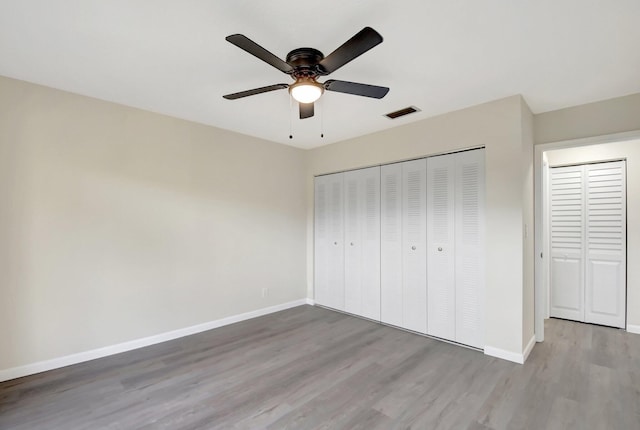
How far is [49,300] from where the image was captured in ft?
8.75

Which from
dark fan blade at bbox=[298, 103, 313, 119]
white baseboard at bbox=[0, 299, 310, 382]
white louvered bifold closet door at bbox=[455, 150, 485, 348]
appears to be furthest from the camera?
white louvered bifold closet door at bbox=[455, 150, 485, 348]

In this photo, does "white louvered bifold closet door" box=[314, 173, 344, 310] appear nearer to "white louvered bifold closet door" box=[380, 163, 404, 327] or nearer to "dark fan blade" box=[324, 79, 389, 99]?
"white louvered bifold closet door" box=[380, 163, 404, 327]

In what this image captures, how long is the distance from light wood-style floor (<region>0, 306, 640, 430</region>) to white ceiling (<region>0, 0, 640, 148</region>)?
252 cm

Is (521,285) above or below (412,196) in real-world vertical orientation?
below

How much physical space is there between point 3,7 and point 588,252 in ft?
19.7

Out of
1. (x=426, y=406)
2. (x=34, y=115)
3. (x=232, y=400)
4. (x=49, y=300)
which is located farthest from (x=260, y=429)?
(x=34, y=115)

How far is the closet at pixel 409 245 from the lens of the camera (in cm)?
315

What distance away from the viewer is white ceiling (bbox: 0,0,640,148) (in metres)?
1.73

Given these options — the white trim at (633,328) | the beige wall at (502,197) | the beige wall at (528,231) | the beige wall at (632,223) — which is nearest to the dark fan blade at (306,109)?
the beige wall at (502,197)

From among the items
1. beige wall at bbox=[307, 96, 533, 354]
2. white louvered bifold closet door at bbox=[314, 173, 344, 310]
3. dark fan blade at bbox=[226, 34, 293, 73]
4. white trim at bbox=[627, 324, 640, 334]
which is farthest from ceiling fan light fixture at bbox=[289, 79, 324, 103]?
white trim at bbox=[627, 324, 640, 334]

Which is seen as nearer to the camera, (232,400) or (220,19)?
(220,19)

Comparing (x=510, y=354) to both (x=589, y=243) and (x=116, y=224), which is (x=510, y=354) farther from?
(x=116, y=224)

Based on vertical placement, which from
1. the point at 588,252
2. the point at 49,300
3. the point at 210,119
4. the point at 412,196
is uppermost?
the point at 210,119

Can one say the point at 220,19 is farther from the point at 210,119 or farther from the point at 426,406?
the point at 426,406
